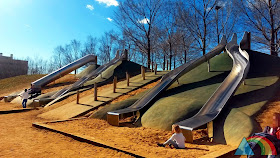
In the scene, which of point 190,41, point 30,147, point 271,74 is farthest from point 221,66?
point 190,41

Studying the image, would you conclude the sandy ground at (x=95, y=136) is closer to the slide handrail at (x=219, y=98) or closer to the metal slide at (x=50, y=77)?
the slide handrail at (x=219, y=98)

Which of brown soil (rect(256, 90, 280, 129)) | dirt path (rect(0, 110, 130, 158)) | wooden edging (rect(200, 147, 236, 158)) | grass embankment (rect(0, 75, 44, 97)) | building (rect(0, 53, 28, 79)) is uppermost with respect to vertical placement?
building (rect(0, 53, 28, 79))

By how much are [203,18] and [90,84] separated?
16819 mm

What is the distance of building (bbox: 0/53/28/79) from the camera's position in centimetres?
5033

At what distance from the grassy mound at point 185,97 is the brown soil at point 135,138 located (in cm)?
66

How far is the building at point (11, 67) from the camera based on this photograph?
50.3 metres

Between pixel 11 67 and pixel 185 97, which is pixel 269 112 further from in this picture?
pixel 11 67

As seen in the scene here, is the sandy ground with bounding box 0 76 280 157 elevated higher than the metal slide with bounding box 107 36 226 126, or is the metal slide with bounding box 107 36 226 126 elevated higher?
the metal slide with bounding box 107 36 226 126

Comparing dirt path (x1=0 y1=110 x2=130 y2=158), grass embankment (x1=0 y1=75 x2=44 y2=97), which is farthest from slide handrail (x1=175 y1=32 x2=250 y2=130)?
grass embankment (x1=0 y1=75 x2=44 y2=97)

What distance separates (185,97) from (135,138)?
3.63 metres

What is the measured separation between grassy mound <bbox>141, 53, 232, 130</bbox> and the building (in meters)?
50.8

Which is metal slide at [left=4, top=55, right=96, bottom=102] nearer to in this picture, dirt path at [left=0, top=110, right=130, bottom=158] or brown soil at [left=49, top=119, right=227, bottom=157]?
brown soil at [left=49, top=119, right=227, bottom=157]

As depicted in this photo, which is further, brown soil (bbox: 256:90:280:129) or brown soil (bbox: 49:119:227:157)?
brown soil (bbox: 256:90:280:129)

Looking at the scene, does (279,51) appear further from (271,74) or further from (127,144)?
(127,144)
